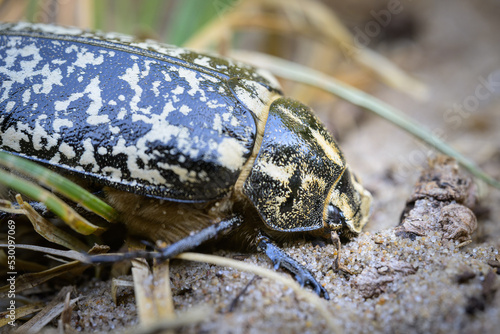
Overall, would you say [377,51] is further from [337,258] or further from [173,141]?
[173,141]

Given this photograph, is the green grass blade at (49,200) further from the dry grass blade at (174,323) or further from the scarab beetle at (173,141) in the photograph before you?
the dry grass blade at (174,323)

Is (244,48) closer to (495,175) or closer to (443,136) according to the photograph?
(443,136)

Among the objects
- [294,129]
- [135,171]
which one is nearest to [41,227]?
[135,171]

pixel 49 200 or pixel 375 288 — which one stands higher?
pixel 375 288

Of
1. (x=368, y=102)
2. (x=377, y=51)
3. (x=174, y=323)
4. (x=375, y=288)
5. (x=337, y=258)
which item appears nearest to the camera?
(x=174, y=323)

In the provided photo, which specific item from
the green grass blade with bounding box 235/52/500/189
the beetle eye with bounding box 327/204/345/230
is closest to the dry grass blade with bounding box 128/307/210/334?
the beetle eye with bounding box 327/204/345/230

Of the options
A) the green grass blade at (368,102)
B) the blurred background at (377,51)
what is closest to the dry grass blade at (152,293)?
the blurred background at (377,51)

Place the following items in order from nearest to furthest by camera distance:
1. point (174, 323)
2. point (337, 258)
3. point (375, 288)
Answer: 1. point (174, 323)
2. point (375, 288)
3. point (337, 258)

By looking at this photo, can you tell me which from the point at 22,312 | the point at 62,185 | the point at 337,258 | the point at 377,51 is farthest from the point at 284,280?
the point at 377,51
